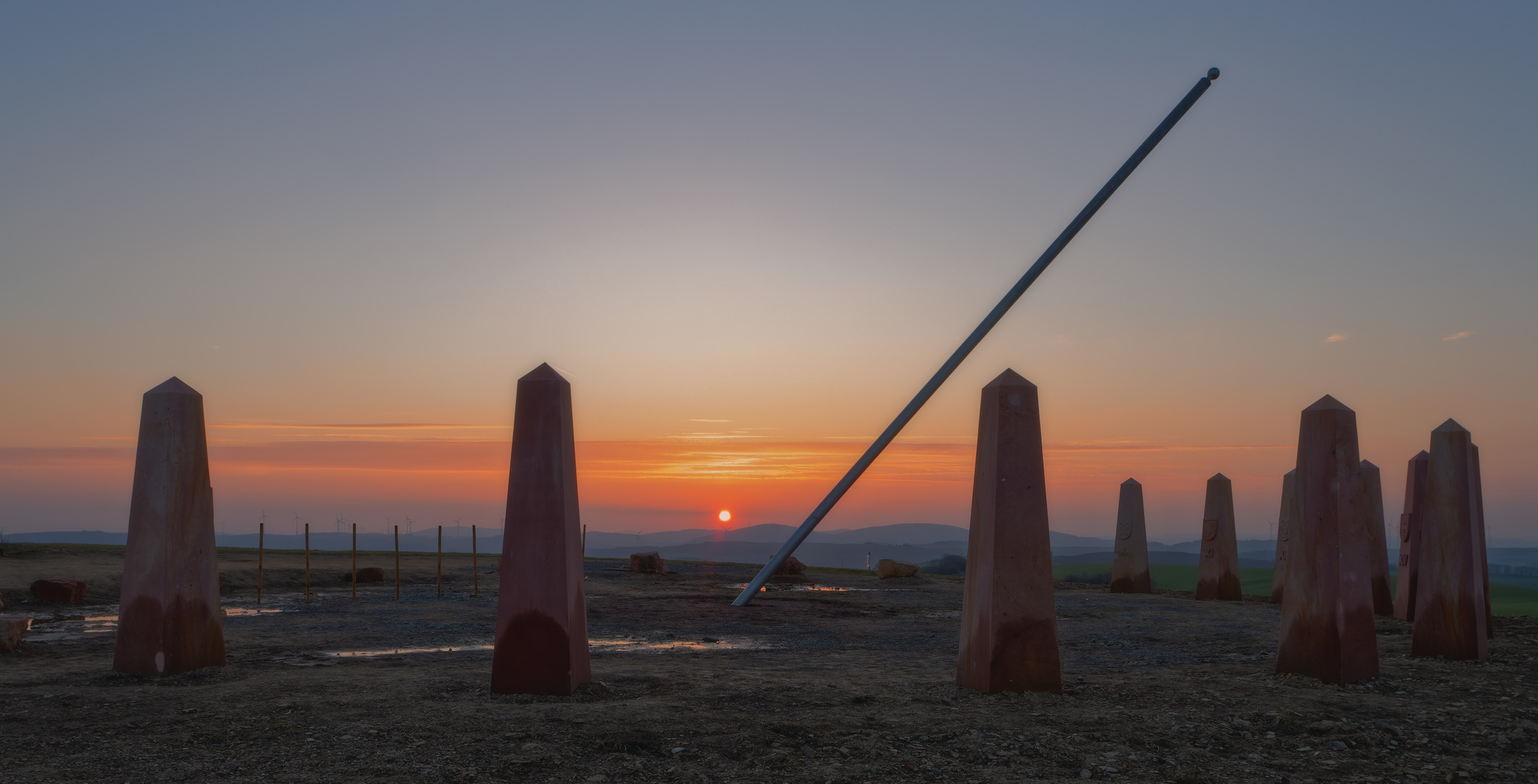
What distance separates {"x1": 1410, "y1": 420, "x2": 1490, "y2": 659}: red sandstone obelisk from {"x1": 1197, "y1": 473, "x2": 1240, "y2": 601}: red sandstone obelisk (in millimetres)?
11606

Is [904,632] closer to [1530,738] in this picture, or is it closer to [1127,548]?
[1530,738]

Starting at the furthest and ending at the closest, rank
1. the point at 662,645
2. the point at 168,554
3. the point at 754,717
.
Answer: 1. the point at 662,645
2. the point at 168,554
3. the point at 754,717

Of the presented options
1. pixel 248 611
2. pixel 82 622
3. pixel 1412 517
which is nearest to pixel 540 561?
pixel 82 622

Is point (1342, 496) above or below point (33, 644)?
above

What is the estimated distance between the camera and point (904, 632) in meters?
16.1

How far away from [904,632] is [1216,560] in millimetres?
11390

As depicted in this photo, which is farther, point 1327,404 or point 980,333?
point 980,333

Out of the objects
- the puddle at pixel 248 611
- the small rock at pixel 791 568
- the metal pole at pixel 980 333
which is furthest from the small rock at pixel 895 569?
the puddle at pixel 248 611

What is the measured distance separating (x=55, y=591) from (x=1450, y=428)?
23638 millimetres

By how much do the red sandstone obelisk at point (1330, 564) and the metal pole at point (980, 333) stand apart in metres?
9.69

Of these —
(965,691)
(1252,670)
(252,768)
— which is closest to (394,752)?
(252,768)

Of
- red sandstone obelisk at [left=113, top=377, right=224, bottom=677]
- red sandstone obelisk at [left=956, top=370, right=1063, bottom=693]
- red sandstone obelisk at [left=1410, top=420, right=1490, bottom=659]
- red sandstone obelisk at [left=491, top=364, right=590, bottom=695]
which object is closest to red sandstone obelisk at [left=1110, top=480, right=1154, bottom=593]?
red sandstone obelisk at [left=1410, top=420, right=1490, bottom=659]

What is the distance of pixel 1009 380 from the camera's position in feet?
29.6

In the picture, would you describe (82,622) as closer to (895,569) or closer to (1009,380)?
(1009,380)
